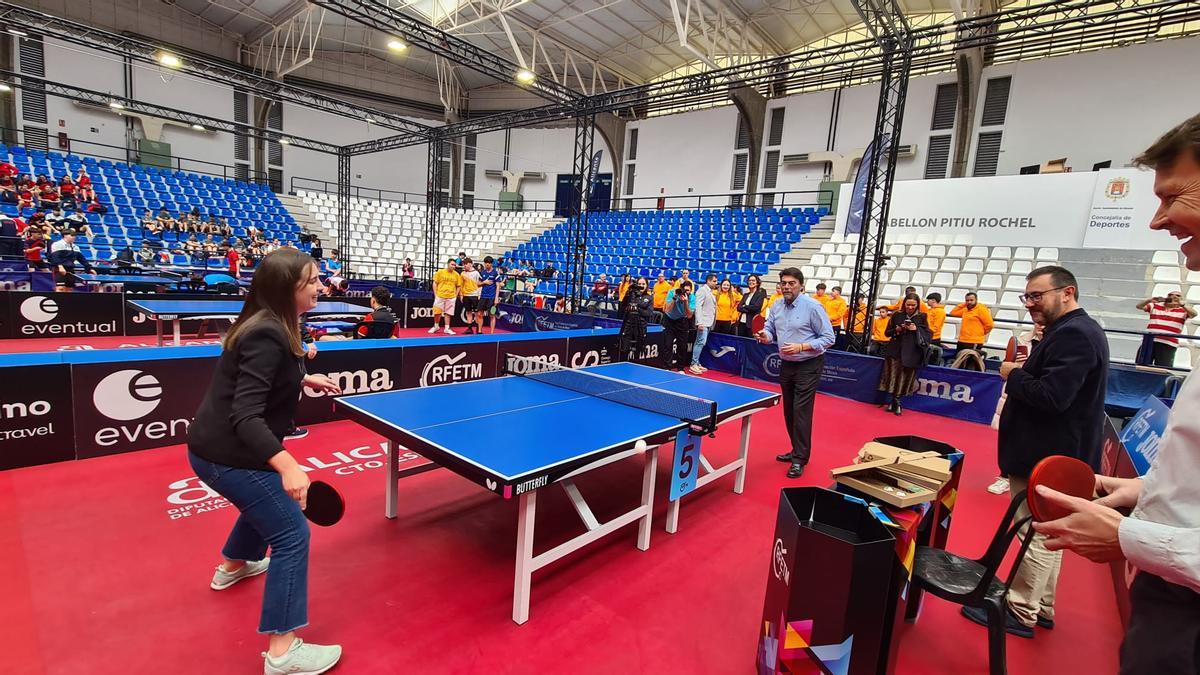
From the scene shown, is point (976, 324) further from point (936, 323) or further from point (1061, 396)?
point (1061, 396)

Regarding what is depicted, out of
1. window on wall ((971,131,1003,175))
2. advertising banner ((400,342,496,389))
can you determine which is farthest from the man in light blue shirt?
window on wall ((971,131,1003,175))

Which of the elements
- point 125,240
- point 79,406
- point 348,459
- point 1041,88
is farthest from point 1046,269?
point 125,240

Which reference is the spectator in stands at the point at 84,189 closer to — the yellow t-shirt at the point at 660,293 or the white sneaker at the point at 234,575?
the yellow t-shirt at the point at 660,293

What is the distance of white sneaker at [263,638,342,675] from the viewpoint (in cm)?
222

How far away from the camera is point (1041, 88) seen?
16.0 meters

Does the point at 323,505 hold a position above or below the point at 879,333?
below

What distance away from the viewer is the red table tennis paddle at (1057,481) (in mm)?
1438

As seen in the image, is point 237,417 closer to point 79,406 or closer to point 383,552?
point 383,552

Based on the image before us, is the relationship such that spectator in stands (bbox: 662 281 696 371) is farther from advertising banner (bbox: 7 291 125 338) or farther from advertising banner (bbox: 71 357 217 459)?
advertising banner (bbox: 7 291 125 338)

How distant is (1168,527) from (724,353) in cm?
943

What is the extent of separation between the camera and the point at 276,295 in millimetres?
2094

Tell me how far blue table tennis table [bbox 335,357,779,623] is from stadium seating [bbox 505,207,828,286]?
43.7 feet

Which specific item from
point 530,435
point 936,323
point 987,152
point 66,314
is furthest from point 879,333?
point 66,314

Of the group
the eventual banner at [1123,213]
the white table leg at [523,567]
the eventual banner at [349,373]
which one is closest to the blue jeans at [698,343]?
the eventual banner at [349,373]
